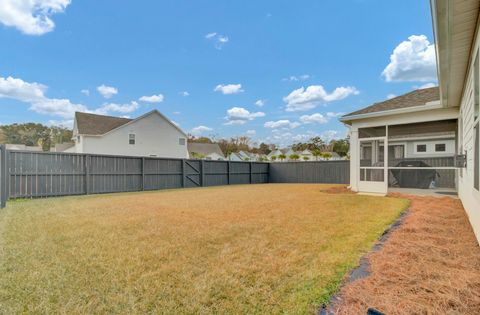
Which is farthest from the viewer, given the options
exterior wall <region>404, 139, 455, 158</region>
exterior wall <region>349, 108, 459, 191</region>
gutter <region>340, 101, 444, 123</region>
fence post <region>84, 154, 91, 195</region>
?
exterior wall <region>404, 139, 455, 158</region>

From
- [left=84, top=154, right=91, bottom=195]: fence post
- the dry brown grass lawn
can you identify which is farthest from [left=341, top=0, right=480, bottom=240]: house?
[left=84, top=154, right=91, bottom=195]: fence post

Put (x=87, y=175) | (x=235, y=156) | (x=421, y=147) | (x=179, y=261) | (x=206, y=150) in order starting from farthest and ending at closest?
(x=235, y=156), (x=206, y=150), (x=421, y=147), (x=87, y=175), (x=179, y=261)

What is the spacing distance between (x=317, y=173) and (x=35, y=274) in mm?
15218

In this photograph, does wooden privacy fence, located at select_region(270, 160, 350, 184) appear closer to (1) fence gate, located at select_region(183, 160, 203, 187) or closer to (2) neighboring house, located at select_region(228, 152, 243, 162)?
(1) fence gate, located at select_region(183, 160, 203, 187)

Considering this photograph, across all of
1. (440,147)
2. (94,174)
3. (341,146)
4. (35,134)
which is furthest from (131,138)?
(341,146)

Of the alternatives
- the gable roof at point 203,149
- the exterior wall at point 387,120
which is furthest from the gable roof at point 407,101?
the gable roof at point 203,149

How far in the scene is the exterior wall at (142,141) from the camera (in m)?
20.8

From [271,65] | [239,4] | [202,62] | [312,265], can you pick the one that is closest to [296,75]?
[271,65]

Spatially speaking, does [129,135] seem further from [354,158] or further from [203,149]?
[354,158]

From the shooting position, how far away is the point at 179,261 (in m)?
2.71

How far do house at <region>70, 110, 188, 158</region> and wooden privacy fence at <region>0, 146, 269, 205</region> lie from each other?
10670 millimetres

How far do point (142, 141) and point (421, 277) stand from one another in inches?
921

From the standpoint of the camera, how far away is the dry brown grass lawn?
1.90m

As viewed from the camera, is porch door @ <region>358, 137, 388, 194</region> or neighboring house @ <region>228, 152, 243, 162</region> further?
neighboring house @ <region>228, 152, 243, 162</region>
